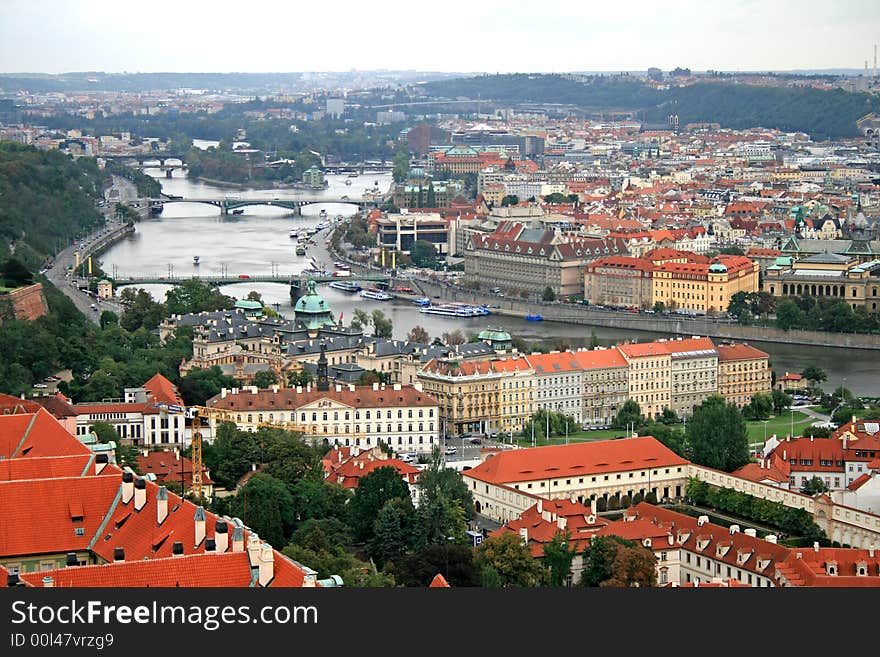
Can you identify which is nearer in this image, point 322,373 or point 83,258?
point 322,373

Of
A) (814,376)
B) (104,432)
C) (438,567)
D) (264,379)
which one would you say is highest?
(438,567)

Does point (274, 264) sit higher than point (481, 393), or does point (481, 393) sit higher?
point (481, 393)

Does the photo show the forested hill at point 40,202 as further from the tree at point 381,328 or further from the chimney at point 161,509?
the chimney at point 161,509

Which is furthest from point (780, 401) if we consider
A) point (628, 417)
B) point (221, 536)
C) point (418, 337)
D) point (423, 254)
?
point (423, 254)

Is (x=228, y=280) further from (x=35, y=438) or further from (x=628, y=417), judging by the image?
(x=35, y=438)

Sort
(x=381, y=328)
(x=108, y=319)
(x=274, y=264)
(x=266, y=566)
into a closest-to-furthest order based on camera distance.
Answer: (x=266, y=566), (x=381, y=328), (x=108, y=319), (x=274, y=264)

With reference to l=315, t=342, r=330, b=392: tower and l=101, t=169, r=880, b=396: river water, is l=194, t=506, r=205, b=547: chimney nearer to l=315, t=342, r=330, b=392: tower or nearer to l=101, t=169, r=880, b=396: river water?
l=315, t=342, r=330, b=392: tower

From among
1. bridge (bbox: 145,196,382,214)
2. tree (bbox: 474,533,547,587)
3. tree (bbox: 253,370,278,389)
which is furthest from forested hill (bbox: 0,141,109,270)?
tree (bbox: 474,533,547,587)

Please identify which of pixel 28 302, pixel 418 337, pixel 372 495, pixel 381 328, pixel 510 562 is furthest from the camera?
pixel 381 328
